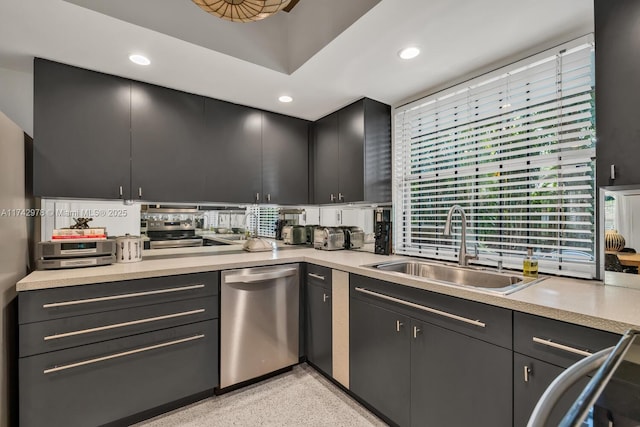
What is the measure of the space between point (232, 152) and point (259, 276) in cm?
121

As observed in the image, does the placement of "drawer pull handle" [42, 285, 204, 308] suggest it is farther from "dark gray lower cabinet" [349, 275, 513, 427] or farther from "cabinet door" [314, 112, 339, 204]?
"cabinet door" [314, 112, 339, 204]

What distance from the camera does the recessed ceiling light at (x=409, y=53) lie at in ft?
5.89

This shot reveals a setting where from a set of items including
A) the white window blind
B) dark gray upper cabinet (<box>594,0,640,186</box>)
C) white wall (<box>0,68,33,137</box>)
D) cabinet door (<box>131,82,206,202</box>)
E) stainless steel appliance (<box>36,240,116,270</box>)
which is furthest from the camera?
cabinet door (<box>131,82,206,202</box>)

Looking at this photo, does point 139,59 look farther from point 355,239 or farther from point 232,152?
point 355,239

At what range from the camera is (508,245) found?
191cm

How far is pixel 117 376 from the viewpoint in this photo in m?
1.70

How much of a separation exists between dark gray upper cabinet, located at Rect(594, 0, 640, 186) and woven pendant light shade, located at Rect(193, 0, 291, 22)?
1375 mm

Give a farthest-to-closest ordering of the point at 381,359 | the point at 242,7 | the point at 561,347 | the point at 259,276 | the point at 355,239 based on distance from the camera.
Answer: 1. the point at 355,239
2. the point at 259,276
3. the point at 381,359
4. the point at 242,7
5. the point at 561,347

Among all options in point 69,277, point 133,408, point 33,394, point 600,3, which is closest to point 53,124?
point 69,277

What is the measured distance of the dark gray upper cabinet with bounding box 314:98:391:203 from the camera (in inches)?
102

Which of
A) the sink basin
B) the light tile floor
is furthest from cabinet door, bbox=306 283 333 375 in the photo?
the sink basin

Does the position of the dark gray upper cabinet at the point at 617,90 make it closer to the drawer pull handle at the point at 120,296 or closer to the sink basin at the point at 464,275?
the sink basin at the point at 464,275

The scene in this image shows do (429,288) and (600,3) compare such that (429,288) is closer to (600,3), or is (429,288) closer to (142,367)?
(600,3)

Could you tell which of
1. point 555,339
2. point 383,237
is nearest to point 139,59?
point 383,237
